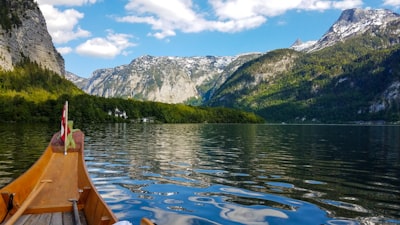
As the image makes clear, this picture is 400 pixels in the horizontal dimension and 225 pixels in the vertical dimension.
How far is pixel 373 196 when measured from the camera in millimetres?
23438

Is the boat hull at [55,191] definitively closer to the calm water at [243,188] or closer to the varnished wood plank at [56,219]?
the varnished wood plank at [56,219]

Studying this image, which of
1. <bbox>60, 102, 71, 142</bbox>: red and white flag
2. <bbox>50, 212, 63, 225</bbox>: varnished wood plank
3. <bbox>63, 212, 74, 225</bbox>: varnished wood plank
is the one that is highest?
<bbox>60, 102, 71, 142</bbox>: red and white flag

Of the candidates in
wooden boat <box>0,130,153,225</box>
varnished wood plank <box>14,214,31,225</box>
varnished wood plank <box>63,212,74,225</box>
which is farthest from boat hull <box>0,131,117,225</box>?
varnished wood plank <box>63,212,74,225</box>

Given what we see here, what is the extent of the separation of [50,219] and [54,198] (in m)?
3.09

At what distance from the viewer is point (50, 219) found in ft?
41.0

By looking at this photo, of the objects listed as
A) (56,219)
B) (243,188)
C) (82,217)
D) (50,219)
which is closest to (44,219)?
(50,219)

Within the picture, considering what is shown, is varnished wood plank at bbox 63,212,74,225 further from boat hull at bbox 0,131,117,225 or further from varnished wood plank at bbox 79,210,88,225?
boat hull at bbox 0,131,117,225

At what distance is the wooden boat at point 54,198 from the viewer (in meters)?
Answer: 11.9

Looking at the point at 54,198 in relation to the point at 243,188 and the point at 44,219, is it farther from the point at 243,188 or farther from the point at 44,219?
the point at 243,188

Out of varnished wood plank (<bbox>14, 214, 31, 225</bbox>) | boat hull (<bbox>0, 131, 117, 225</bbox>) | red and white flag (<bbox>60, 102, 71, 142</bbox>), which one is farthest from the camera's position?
red and white flag (<bbox>60, 102, 71, 142</bbox>)

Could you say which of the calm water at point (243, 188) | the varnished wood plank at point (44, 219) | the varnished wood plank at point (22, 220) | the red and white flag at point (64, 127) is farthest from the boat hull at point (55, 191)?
the calm water at point (243, 188)

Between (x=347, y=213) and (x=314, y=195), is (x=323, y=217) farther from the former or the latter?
(x=314, y=195)

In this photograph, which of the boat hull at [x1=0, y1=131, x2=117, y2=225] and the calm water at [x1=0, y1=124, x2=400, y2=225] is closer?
the boat hull at [x1=0, y1=131, x2=117, y2=225]

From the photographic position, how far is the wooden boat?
11895mm
